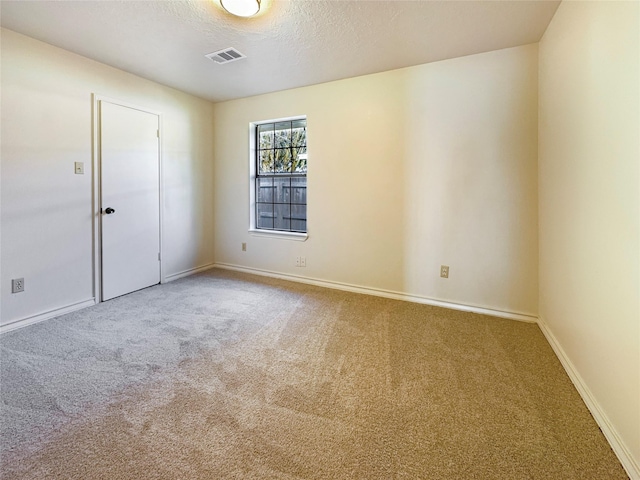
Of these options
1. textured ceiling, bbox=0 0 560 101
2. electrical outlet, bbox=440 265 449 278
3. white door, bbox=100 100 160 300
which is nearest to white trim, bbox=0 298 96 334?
white door, bbox=100 100 160 300

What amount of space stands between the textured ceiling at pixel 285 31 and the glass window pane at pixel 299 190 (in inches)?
49.5

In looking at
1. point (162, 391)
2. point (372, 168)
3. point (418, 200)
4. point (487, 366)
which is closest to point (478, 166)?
point (418, 200)

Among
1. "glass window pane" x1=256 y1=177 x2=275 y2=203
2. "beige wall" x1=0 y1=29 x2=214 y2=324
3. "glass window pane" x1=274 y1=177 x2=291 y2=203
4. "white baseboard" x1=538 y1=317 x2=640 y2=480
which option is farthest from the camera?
"glass window pane" x1=256 y1=177 x2=275 y2=203

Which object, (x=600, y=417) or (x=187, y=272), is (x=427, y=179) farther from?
(x=187, y=272)

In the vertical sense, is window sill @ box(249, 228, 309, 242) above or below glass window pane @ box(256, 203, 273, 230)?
below

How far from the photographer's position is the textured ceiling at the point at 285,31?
2.08 m

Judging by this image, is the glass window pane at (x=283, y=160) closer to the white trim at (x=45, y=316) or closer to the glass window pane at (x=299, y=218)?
the glass window pane at (x=299, y=218)

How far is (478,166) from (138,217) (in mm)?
3644

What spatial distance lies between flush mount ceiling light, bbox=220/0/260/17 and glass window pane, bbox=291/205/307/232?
7.22ft

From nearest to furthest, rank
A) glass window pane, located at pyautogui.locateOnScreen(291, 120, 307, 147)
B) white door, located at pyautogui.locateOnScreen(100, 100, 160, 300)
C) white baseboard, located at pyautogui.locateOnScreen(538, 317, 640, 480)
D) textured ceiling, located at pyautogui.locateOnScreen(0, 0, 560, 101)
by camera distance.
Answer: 1. white baseboard, located at pyautogui.locateOnScreen(538, 317, 640, 480)
2. textured ceiling, located at pyautogui.locateOnScreen(0, 0, 560, 101)
3. white door, located at pyautogui.locateOnScreen(100, 100, 160, 300)
4. glass window pane, located at pyautogui.locateOnScreen(291, 120, 307, 147)

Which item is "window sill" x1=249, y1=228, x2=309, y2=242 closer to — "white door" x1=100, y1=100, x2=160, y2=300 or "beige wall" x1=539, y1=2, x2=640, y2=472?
"white door" x1=100, y1=100, x2=160, y2=300

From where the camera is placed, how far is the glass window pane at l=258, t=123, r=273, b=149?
162 inches

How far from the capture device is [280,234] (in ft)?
13.1

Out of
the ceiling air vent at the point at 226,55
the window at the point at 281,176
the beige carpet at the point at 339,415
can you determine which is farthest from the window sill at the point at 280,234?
the ceiling air vent at the point at 226,55
